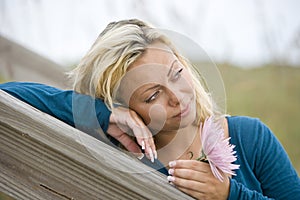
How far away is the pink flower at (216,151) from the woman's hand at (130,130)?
140 millimetres

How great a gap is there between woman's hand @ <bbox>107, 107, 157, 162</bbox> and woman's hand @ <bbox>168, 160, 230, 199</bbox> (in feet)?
0.42

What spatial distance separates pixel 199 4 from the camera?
3271mm

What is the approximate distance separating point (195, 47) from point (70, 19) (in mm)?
1778

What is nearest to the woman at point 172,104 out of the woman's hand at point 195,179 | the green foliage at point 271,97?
the woman's hand at point 195,179

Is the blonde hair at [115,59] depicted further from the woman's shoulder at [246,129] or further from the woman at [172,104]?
the woman's shoulder at [246,129]

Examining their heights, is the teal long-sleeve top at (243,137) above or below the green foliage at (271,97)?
above

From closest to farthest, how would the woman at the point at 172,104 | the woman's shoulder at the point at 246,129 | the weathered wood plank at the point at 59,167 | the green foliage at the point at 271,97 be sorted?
the weathered wood plank at the point at 59,167, the woman at the point at 172,104, the woman's shoulder at the point at 246,129, the green foliage at the point at 271,97

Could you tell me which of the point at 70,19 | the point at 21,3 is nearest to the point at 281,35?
the point at 70,19

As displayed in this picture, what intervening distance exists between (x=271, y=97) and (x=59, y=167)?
3.11 metres

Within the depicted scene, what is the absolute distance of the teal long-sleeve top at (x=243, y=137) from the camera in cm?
135

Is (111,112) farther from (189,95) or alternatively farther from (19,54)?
(19,54)

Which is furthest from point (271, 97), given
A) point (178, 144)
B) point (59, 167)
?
point (59, 167)

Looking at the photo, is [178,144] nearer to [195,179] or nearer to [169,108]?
[169,108]

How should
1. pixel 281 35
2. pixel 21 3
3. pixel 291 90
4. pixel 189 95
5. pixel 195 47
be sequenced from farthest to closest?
pixel 291 90 < pixel 281 35 < pixel 21 3 < pixel 189 95 < pixel 195 47
